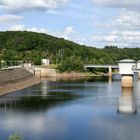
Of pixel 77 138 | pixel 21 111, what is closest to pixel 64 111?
pixel 21 111

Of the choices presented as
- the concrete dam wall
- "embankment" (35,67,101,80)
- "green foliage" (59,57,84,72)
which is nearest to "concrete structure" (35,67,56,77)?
"embankment" (35,67,101,80)

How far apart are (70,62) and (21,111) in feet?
230

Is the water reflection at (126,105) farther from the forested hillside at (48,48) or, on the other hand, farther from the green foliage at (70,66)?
the forested hillside at (48,48)

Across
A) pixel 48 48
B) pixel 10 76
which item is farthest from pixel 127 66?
pixel 48 48

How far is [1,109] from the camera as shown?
41250 millimetres

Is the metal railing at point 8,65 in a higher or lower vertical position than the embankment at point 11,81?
higher

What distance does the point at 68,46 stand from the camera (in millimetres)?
165125

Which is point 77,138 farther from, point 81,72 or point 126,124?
point 81,72

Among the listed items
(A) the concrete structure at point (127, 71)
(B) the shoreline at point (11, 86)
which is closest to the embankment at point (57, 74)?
(B) the shoreline at point (11, 86)

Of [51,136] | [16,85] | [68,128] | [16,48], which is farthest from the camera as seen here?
[16,48]

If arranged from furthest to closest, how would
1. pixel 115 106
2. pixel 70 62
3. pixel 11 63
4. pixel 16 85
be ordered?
pixel 70 62 < pixel 11 63 < pixel 16 85 < pixel 115 106

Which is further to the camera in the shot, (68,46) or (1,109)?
(68,46)

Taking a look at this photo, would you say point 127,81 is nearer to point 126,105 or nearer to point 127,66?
point 127,66

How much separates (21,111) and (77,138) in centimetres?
1297
